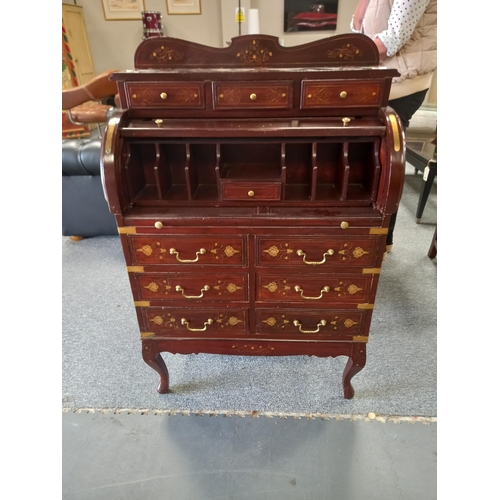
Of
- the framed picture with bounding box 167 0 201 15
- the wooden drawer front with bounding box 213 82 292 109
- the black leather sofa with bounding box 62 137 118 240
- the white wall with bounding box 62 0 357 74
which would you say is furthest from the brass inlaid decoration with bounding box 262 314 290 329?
the framed picture with bounding box 167 0 201 15

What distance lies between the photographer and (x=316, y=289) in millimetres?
1408

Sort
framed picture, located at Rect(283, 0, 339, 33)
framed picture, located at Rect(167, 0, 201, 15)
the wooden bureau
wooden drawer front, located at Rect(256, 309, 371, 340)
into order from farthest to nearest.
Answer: framed picture, located at Rect(167, 0, 201, 15) < framed picture, located at Rect(283, 0, 339, 33) < wooden drawer front, located at Rect(256, 309, 371, 340) < the wooden bureau

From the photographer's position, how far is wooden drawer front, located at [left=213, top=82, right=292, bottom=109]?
125 cm

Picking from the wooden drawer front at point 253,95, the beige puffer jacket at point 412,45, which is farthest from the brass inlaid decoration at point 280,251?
the beige puffer jacket at point 412,45

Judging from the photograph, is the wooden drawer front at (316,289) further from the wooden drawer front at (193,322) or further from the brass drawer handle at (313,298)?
the wooden drawer front at (193,322)

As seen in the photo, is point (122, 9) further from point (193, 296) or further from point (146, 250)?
point (193, 296)

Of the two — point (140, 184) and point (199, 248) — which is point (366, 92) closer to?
point (199, 248)

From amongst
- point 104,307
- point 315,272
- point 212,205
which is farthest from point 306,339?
point 104,307

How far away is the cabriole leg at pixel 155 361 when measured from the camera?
62.1 inches

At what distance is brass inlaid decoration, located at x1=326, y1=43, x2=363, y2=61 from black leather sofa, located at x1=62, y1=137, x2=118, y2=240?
190cm

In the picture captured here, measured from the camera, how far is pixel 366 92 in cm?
125

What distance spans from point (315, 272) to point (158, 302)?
0.65 m

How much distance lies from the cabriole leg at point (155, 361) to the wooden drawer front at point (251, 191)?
2.51ft

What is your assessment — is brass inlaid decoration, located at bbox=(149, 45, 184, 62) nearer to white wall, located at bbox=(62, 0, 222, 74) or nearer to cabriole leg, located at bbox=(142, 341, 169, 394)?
cabriole leg, located at bbox=(142, 341, 169, 394)
